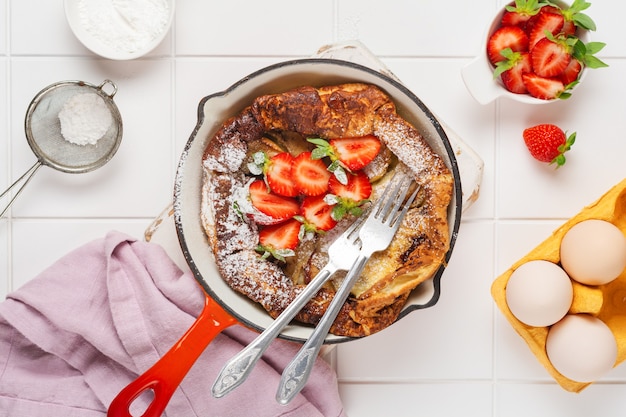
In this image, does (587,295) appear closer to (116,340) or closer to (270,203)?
(270,203)

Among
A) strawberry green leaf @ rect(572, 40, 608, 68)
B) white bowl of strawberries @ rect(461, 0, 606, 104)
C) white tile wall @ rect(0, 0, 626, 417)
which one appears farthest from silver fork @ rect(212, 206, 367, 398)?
strawberry green leaf @ rect(572, 40, 608, 68)

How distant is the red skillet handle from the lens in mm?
1044

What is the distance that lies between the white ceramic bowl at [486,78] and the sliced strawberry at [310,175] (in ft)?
0.97

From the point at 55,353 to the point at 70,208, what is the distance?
10.1 inches

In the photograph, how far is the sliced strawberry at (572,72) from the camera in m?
1.14

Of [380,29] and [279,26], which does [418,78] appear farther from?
[279,26]

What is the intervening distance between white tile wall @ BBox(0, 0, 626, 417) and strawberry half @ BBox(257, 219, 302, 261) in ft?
0.75

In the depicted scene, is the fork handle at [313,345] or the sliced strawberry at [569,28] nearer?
the fork handle at [313,345]

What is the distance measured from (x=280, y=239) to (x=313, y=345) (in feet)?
0.59

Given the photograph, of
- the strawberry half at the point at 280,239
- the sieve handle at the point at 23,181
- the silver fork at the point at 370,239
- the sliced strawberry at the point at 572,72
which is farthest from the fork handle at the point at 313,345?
the sieve handle at the point at 23,181

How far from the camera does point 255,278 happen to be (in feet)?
3.48

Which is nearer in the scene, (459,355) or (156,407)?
(156,407)

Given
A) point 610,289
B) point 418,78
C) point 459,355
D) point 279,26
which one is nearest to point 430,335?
point 459,355

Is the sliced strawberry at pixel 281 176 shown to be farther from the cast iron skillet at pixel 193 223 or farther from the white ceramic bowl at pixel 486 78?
the white ceramic bowl at pixel 486 78
